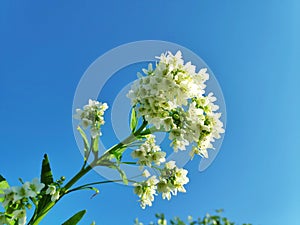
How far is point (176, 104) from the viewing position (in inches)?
74.9

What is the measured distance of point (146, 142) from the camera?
206cm

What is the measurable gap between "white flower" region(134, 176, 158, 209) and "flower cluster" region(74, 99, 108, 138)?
41 cm

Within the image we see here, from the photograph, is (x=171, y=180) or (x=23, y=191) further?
(x=171, y=180)

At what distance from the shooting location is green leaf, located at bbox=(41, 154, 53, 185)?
6.38ft

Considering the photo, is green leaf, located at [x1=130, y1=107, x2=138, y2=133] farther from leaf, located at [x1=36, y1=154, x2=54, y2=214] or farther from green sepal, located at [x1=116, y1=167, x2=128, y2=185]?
leaf, located at [x1=36, y1=154, x2=54, y2=214]

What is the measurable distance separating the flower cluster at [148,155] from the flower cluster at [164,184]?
0.07 m

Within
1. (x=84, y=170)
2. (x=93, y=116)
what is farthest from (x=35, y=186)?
(x=93, y=116)

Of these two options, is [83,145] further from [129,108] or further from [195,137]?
[195,137]

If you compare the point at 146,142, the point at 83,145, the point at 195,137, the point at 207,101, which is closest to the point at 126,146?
the point at 146,142

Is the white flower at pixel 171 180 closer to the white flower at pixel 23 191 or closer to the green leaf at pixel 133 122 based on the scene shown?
the green leaf at pixel 133 122

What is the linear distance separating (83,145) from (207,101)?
805 mm

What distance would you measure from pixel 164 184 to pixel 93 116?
603mm

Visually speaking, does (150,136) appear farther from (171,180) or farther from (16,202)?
(16,202)

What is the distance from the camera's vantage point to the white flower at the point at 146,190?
2072 millimetres
